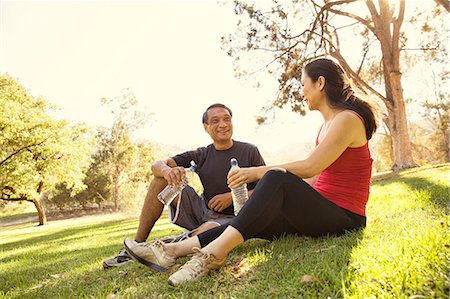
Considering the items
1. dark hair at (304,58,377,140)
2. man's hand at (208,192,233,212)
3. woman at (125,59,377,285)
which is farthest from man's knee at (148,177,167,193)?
dark hair at (304,58,377,140)

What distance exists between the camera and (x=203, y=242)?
297cm

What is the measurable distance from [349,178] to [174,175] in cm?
186

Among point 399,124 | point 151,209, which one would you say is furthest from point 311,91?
point 399,124

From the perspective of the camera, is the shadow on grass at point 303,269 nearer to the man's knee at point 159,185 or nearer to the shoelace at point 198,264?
the shoelace at point 198,264

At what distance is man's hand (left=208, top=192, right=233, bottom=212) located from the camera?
13.1 feet

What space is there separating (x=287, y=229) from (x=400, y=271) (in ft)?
5.15

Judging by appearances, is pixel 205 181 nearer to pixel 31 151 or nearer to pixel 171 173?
pixel 171 173

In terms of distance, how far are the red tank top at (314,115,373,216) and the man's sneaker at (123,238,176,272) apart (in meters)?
1.54

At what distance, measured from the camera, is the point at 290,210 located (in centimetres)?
276

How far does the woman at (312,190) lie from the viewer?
256cm

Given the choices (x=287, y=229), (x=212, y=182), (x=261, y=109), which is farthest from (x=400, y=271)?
(x=261, y=109)

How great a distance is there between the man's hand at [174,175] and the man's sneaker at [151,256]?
2.89ft

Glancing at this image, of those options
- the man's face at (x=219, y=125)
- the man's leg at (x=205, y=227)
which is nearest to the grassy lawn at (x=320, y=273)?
the man's leg at (x=205, y=227)

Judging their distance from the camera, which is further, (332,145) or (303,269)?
(332,145)
